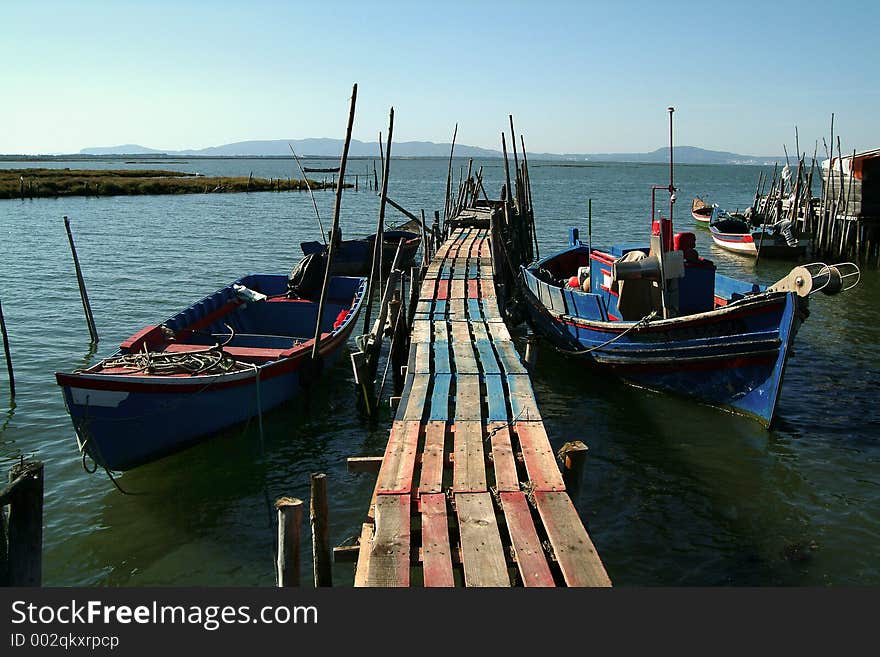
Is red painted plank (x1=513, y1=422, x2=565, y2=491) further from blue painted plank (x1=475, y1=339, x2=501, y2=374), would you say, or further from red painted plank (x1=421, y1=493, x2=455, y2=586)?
blue painted plank (x1=475, y1=339, x2=501, y2=374)

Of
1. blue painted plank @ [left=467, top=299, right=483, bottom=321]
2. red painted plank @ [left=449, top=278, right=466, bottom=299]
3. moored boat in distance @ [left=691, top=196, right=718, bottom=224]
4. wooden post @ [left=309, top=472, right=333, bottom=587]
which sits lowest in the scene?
wooden post @ [left=309, top=472, right=333, bottom=587]

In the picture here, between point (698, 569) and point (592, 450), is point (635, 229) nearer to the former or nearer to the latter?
point (592, 450)

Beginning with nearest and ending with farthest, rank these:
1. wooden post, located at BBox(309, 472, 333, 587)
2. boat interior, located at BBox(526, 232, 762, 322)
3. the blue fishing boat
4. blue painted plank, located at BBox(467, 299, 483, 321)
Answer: wooden post, located at BBox(309, 472, 333, 587) → the blue fishing boat → boat interior, located at BBox(526, 232, 762, 322) → blue painted plank, located at BBox(467, 299, 483, 321)

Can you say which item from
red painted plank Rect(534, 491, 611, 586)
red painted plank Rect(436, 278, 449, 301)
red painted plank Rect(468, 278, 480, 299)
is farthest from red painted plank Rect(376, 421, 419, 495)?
red painted plank Rect(468, 278, 480, 299)

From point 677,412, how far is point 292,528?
9.23m

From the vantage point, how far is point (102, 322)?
20172mm

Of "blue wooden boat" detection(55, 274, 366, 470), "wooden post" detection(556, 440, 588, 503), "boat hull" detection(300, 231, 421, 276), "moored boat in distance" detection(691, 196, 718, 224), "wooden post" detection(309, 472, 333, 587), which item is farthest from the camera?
"moored boat in distance" detection(691, 196, 718, 224)

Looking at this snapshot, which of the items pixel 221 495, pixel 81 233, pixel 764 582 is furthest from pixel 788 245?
pixel 81 233

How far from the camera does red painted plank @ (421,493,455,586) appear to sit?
5.54 metres

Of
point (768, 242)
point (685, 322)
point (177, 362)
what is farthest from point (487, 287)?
point (768, 242)

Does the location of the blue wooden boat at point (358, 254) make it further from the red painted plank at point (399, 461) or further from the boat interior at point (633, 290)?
the red painted plank at point (399, 461)

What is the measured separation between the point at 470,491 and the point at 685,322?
7380mm

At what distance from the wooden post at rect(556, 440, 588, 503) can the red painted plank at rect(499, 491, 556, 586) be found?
787mm

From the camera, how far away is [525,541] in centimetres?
596
